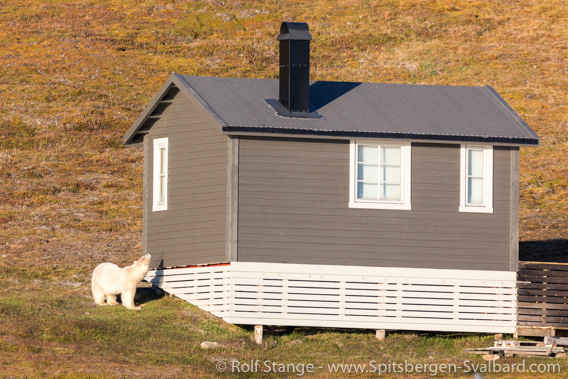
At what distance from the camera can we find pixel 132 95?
46.6 meters

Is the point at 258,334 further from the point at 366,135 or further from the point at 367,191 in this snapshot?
the point at 366,135

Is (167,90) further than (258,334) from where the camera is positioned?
Yes

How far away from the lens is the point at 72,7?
5884 cm

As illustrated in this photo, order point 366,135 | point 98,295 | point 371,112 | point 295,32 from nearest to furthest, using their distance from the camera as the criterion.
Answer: point 366,135 < point 98,295 < point 371,112 < point 295,32

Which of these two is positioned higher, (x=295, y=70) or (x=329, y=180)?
(x=295, y=70)

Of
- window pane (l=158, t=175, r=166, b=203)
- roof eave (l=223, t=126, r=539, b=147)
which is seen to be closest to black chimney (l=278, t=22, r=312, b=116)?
roof eave (l=223, t=126, r=539, b=147)

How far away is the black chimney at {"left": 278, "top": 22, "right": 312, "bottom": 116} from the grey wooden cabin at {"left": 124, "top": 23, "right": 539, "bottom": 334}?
0.03 m

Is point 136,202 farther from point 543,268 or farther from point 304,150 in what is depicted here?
point 543,268

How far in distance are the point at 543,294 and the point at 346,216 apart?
482cm

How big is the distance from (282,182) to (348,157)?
5.28ft

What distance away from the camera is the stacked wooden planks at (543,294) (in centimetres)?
2131

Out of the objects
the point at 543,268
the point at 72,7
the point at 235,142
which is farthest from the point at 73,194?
the point at 72,7

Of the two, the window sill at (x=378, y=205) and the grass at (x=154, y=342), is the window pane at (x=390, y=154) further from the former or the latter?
the grass at (x=154, y=342)

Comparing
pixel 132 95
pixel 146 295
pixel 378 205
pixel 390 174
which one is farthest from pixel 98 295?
pixel 132 95
